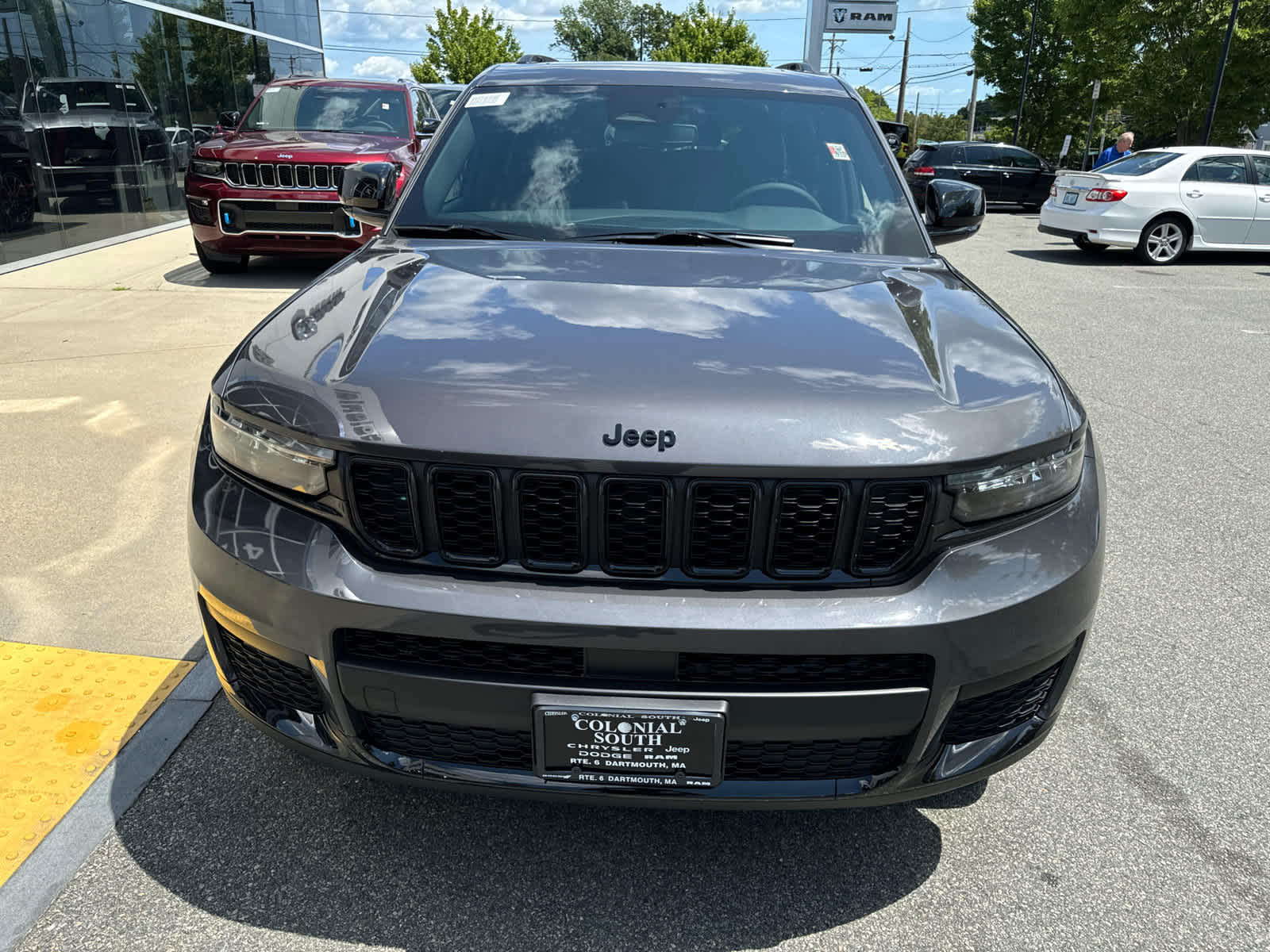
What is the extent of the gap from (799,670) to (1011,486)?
1.78 ft

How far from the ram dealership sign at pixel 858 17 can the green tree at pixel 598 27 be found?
74995mm

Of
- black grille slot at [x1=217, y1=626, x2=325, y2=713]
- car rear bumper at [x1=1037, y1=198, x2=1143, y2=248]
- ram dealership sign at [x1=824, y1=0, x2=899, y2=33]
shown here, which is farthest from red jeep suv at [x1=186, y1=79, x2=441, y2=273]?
ram dealership sign at [x1=824, y1=0, x2=899, y2=33]

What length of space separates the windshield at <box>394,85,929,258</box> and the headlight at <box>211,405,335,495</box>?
1.23 metres

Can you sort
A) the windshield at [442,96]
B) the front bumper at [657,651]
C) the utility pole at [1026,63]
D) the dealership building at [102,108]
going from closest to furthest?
the front bumper at [657,651]
the dealership building at [102,108]
the windshield at [442,96]
the utility pole at [1026,63]

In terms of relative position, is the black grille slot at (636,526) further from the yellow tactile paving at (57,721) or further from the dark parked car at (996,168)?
the dark parked car at (996,168)

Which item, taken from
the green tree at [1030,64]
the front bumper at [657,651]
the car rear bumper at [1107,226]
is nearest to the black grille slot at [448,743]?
the front bumper at [657,651]

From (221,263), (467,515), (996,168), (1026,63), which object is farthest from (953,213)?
(1026,63)

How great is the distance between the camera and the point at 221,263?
1015 centimetres

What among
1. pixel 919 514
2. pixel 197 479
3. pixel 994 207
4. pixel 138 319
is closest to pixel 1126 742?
A: pixel 919 514

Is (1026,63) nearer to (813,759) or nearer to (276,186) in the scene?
(276,186)

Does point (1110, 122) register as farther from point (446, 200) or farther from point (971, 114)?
point (446, 200)

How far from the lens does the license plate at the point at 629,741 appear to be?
5.90 ft

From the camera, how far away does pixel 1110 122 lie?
69188 millimetres

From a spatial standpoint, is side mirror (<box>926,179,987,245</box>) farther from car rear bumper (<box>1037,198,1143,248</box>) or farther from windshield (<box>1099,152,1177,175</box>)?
windshield (<box>1099,152,1177,175</box>)
